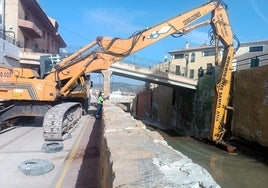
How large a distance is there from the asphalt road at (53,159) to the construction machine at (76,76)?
765mm

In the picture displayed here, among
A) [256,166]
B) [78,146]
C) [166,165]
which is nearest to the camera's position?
[166,165]

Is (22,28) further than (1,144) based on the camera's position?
Yes

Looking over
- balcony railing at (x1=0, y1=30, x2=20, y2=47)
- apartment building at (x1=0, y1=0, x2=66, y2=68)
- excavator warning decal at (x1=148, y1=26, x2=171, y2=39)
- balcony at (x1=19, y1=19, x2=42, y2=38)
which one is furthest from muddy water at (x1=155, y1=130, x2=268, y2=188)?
balcony at (x1=19, y1=19, x2=42, y2=38)

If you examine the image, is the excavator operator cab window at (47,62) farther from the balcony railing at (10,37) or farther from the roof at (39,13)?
the roof at (39,13)

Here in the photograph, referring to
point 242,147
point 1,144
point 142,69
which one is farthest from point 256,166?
point 142,69

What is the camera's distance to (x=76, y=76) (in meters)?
15.1

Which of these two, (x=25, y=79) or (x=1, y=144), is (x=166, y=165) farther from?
(x=25, y=79)

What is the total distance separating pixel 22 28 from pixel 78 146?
26575mm

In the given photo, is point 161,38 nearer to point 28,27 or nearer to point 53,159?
point 53,159

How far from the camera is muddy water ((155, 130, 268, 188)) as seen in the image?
11242 millimetres

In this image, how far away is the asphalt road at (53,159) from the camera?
280 inches

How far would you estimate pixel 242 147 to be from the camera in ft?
56.9

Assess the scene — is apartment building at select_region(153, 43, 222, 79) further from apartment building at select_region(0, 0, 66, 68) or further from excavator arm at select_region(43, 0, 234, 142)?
excavator arm at select_region(43, 0, 234, 142)

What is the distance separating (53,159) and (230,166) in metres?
7.57
